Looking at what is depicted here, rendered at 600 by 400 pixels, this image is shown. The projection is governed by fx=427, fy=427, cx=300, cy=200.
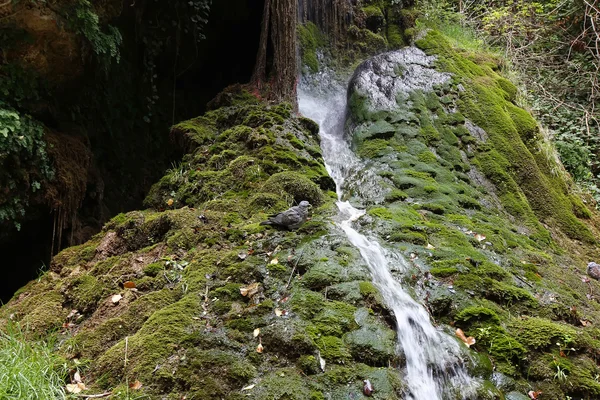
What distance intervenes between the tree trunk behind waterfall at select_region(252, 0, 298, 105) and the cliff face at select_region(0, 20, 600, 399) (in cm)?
48

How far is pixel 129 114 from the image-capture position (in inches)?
310

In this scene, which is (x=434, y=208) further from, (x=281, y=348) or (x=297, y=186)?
(x=281, y=348)

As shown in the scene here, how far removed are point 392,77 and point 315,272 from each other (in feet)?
18.8

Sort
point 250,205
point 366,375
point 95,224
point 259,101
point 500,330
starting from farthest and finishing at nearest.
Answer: point 259,101 → point 95,224 → point 250,205 → point 500,330 → point 366,375

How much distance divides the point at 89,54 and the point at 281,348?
518 centimetres

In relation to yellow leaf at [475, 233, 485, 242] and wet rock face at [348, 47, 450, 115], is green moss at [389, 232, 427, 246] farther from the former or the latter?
wet rock face at [348, 47, 450, 115]

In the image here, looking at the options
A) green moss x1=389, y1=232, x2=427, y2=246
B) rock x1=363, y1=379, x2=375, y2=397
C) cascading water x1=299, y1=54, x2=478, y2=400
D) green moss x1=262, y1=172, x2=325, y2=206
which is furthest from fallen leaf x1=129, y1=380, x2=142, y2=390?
green moss x1=389, y1=232, x2=427, y2=246

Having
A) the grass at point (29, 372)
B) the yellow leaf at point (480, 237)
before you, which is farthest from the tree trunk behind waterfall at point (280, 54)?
the grass at point (29, 372)

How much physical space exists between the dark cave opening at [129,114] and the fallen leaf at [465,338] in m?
4.76

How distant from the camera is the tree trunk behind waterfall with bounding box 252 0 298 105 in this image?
735cm

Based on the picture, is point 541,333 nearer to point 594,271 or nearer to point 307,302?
point 307,302

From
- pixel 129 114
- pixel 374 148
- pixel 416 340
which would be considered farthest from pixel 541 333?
pixel 129 114

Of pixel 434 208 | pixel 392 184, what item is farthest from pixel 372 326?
pixel 392 184

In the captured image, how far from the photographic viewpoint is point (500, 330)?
143 inches
